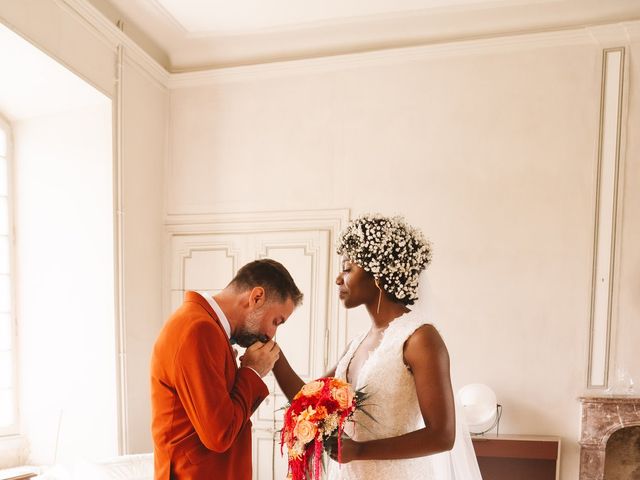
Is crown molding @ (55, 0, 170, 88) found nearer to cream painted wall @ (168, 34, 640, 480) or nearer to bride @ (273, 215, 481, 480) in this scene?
cream painted wall @ (168, 34, 640, 480)

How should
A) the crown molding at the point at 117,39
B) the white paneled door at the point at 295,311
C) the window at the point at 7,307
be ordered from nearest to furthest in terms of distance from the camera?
the crown molding at the point at 117,39 < the window at the point at 7,307 < the white paneled door at the point at 295,311

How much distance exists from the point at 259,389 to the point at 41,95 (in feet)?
10.4

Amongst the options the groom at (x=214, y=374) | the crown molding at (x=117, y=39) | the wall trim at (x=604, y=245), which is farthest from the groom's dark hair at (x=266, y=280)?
the wall trim at (x=604, y=245)

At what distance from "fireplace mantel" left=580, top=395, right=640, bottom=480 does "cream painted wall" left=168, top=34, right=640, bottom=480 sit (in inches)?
4.1

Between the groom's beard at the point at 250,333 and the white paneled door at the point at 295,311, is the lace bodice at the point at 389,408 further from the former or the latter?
the white paneled door at the point at 295,311

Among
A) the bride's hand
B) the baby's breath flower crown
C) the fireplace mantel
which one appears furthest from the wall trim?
the bride's hand

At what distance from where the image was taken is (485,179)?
14.9ft

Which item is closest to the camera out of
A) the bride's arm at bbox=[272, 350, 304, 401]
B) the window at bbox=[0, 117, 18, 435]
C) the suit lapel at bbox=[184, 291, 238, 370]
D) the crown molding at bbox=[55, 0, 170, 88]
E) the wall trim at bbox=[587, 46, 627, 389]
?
the suit lapel at bbox=[184, 291, 238, 370]

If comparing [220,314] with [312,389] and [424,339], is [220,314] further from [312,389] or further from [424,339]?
[424,339]

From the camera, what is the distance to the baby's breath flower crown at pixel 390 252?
2520mm

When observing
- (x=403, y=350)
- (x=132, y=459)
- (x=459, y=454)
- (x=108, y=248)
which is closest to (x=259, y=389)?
(x=403, y=350)

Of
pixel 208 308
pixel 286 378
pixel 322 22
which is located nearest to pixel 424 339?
pixel 286 378

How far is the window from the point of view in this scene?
14.7ft

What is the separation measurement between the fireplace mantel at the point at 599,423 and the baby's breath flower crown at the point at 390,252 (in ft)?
7.63
